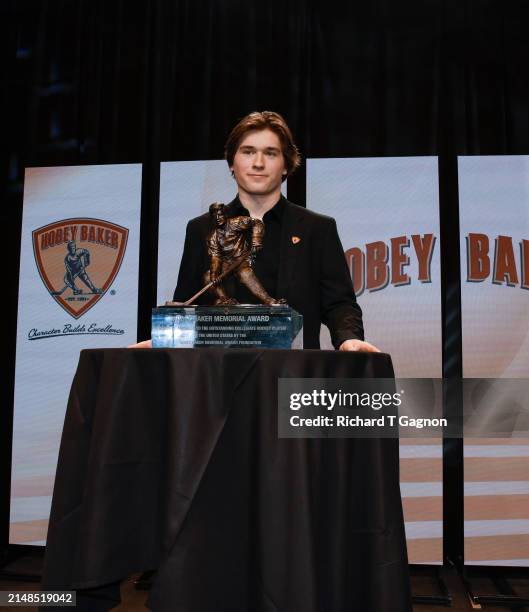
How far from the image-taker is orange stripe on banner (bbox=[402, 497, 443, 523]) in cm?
314

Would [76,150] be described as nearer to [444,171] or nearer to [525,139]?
[444,171]

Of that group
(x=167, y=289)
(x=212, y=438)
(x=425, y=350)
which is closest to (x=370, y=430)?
(x=212, y=438)

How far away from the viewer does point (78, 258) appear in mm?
3537

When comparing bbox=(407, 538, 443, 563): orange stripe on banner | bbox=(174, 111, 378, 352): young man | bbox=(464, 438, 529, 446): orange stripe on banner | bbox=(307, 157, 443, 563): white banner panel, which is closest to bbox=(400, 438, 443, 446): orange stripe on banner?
bbox=(307, 157, 443, 563): white banner panel

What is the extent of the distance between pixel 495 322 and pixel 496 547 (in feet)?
3.74

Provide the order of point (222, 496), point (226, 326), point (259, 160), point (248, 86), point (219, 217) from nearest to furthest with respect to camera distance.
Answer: point (222, 496), point (226, 326), point (219, 217), point (259, 160), point (248, 86)

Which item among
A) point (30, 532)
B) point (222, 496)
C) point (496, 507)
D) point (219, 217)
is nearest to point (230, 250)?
point (219, 217)

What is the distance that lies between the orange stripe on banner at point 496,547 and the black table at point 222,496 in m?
2.07

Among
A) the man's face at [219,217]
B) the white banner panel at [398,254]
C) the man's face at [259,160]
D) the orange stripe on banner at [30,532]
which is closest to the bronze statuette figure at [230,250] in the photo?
the man's face at [219,217]

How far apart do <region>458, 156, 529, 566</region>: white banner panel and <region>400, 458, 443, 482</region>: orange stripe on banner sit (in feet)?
0.49

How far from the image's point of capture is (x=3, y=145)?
3.96m

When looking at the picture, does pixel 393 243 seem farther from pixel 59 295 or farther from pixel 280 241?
pixel 59 295

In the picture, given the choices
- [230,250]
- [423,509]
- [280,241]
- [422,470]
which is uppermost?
[280,241]

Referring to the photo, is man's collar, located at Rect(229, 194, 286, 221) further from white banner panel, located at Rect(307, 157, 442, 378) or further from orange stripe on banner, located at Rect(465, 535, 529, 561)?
orange stripe on banner, located at Rect(465, 535, 529, 561)
